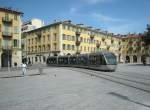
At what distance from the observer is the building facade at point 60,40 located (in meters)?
→ 65.3

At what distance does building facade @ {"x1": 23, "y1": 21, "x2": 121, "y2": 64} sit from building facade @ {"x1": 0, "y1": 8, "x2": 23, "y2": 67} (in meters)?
14.9

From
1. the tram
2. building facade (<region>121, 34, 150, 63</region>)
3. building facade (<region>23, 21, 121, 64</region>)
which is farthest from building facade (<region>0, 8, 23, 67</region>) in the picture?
building facade (<region>121, 34, 150, 63</region>)

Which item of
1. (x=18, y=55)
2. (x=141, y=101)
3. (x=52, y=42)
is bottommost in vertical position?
(x=141, y=101)

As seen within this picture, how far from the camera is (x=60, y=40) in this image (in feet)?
210

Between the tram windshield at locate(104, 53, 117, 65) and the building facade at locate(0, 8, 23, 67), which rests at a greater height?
the building facade at locate(0, 8, 23, 67)

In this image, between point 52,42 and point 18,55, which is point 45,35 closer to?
point 52,42

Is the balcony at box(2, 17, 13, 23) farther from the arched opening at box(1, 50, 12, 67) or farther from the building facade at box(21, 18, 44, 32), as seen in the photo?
the building facade at box(21, 18, 44, 32)

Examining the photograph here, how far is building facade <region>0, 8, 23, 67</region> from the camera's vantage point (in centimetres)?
4928

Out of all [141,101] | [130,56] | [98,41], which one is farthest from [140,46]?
[141,101]

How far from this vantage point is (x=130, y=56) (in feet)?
333

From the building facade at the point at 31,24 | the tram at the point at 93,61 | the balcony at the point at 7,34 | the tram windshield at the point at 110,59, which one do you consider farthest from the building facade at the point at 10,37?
the building facade at the point at 31,24

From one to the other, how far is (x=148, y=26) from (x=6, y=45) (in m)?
35.6

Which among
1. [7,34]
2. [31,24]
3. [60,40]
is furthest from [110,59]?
[31,24]

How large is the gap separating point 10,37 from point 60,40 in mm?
16932
